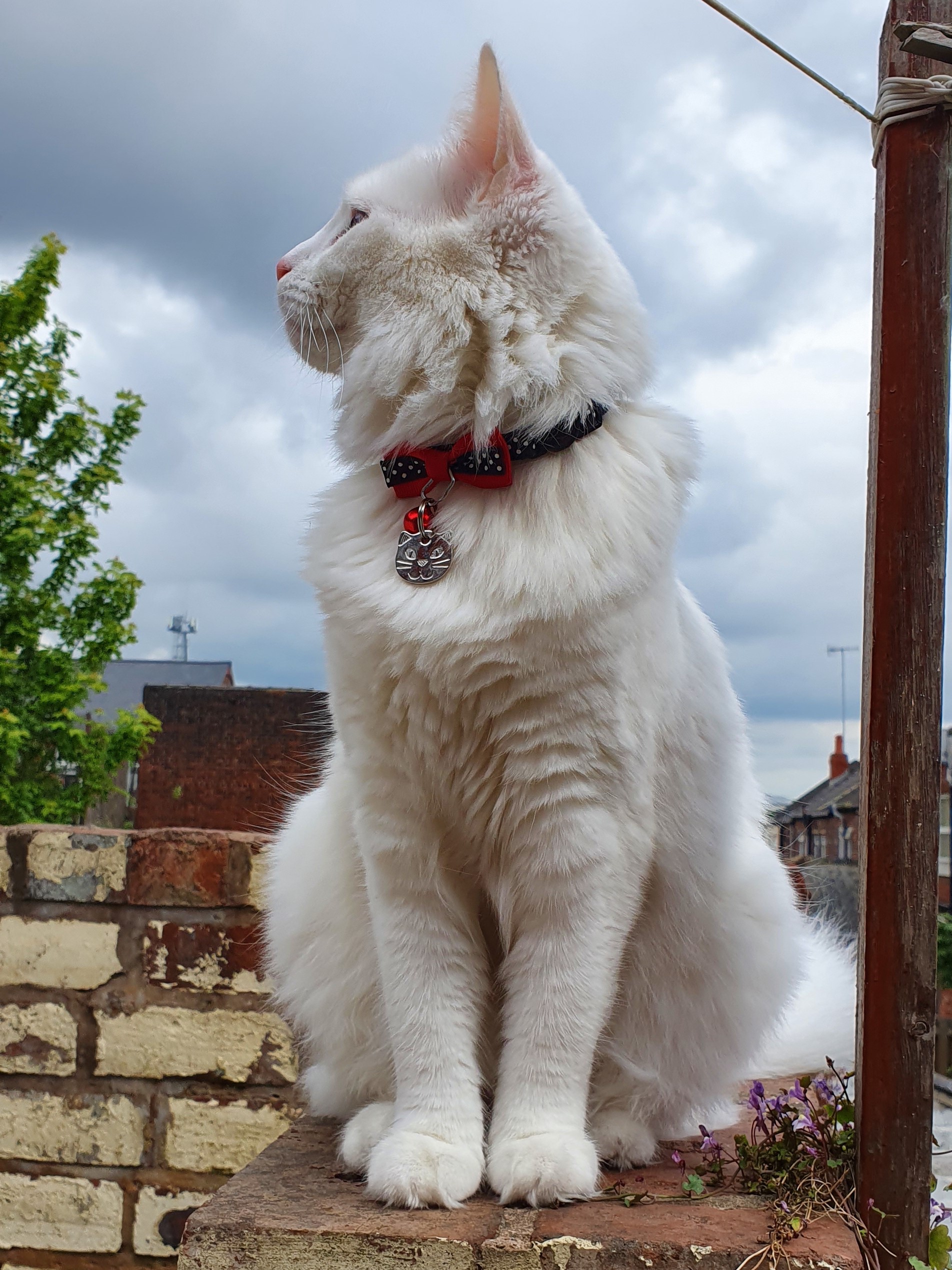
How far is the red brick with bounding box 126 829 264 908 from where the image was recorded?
2.64 metres

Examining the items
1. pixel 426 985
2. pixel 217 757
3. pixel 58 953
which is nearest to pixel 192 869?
pixel 58 953

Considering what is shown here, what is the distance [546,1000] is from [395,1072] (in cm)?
32

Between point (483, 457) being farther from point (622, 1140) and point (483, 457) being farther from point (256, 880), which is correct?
point (256, 880)

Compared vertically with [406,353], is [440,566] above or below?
below

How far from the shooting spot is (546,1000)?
1441 millimetres

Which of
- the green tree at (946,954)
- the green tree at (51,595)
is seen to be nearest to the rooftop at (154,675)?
the green tree at (51,595)

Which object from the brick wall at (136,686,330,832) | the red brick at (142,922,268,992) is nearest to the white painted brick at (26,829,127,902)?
the red brick at (142,922,268,992)

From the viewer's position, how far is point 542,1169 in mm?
1355

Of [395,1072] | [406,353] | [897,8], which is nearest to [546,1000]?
[395,1072]

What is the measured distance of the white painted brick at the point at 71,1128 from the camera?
8.74ft

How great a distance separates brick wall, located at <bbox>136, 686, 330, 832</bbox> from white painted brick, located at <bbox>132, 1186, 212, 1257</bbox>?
5.80 meters

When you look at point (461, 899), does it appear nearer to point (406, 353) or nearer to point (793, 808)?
point (406, 353)

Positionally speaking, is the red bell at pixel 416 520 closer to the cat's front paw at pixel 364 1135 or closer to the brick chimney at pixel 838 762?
the cat's front paw at pixel 364 1135

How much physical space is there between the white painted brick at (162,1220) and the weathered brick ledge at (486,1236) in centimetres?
143
